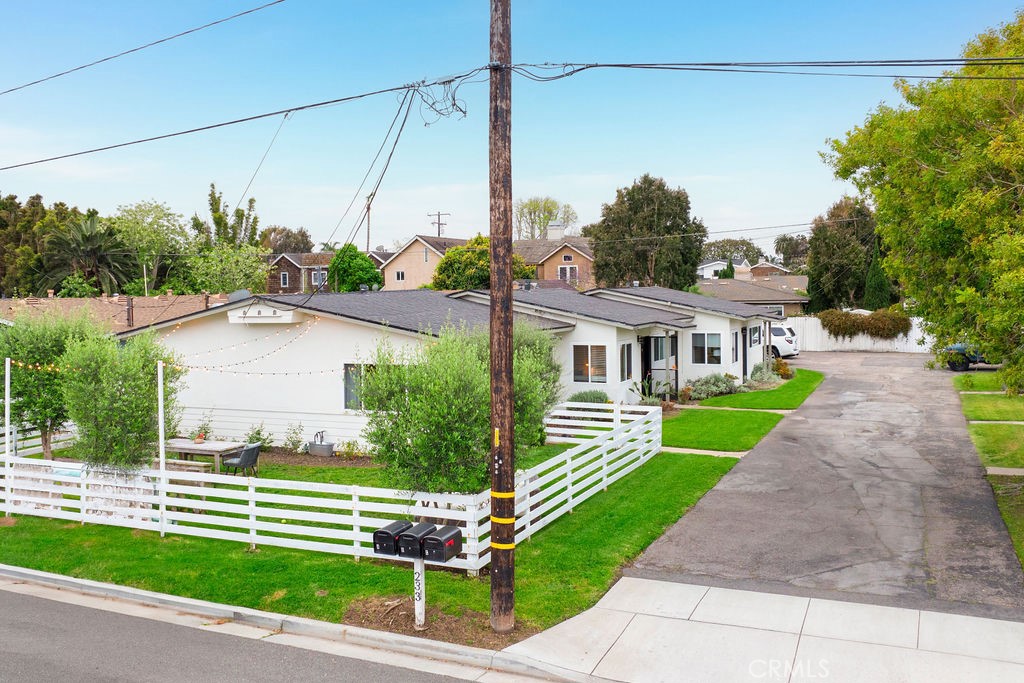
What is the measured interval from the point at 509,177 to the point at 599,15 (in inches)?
177

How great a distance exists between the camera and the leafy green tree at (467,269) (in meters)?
51.2

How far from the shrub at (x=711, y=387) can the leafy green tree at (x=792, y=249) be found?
8236 centimetres

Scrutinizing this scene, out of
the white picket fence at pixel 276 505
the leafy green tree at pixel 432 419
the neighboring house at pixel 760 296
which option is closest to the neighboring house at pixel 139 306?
the white picket fence at pixel 276 505

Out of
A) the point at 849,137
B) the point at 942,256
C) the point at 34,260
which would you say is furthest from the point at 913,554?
the point at 34,260

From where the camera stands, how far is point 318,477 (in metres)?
16.5

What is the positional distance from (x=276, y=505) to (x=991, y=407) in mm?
22276

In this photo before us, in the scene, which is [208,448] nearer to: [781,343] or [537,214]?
[781,343]

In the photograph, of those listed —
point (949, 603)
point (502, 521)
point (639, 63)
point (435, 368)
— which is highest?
point (639, 63)

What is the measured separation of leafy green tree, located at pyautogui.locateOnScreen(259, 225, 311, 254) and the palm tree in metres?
61.0

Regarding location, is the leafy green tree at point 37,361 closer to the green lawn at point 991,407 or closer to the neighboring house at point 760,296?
the green lawn at point 991,407

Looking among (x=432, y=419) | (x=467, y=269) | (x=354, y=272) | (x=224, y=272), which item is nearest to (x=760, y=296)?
(x=467, y=269)

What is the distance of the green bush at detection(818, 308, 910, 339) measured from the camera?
152 feet

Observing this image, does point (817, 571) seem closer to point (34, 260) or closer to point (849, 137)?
point (849, 137)

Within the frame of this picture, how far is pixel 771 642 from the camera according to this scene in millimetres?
8445
